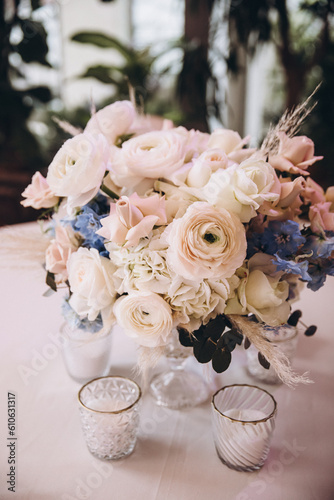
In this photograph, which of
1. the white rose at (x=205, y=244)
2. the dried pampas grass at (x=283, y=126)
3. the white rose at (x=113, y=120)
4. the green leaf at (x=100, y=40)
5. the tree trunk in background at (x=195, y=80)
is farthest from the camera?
the tree trunk in background at (x=195, y=80)

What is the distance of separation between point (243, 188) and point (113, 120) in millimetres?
322

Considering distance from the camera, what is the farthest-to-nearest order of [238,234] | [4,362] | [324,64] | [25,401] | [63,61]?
1. [63,61]
2. [324,64]
3. [4,362]
4. [25,401]
5. [238,234]

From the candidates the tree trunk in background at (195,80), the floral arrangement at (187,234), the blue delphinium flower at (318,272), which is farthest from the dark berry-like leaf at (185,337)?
the tree trunk in background at (195,80)

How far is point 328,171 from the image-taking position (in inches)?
125

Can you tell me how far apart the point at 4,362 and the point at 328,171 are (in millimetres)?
2750

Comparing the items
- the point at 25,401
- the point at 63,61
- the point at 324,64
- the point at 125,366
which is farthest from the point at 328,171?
the point at 63,61

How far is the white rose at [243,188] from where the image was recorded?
66 centimetres

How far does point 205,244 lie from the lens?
64 centimetres

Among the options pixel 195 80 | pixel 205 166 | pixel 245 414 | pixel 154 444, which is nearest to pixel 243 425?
pixel 245 414

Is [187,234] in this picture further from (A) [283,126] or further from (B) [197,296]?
(A) [283,126]

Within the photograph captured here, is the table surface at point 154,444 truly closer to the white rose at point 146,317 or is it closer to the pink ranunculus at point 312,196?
the white rose at point 146,317

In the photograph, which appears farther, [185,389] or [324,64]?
[324,64]

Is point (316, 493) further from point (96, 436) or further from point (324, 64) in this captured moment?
point (324, 64)

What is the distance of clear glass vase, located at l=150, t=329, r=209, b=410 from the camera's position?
0.89m
